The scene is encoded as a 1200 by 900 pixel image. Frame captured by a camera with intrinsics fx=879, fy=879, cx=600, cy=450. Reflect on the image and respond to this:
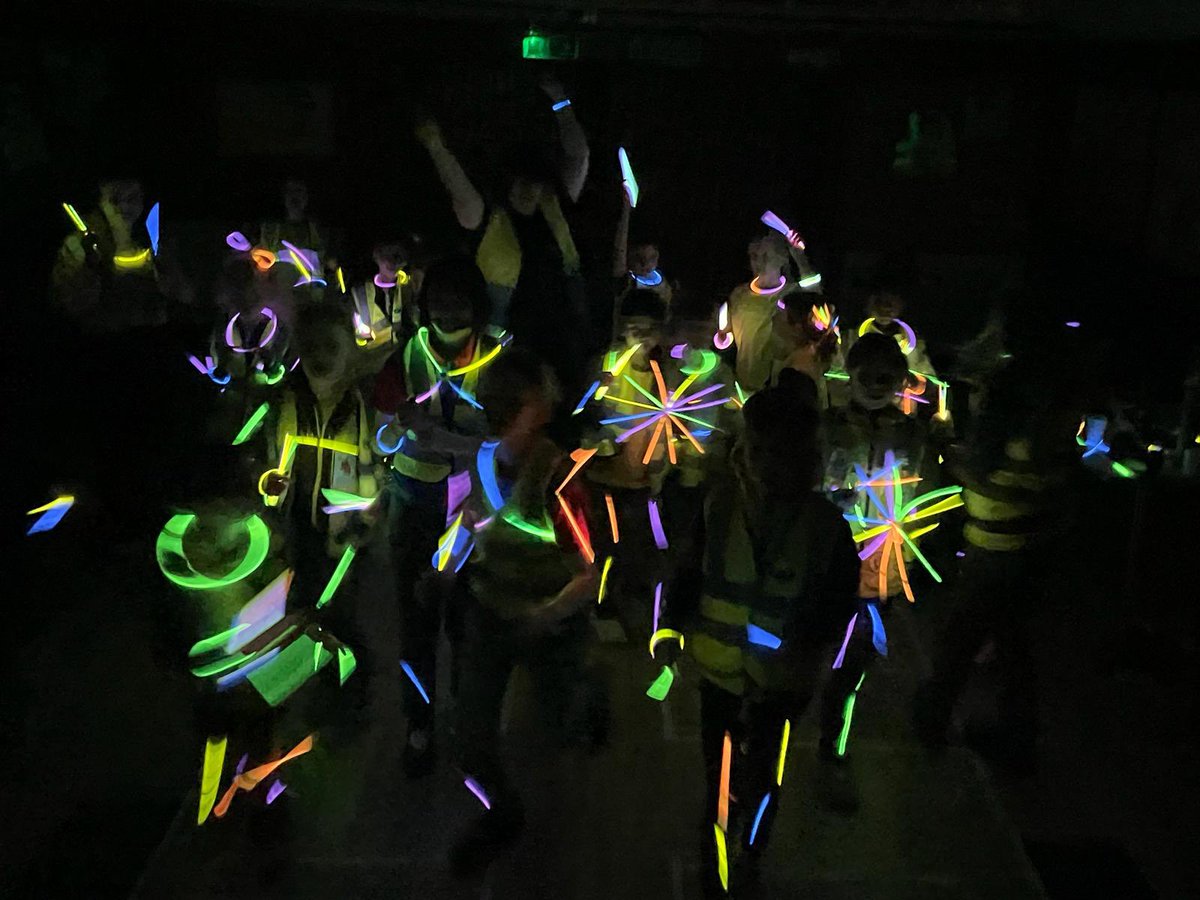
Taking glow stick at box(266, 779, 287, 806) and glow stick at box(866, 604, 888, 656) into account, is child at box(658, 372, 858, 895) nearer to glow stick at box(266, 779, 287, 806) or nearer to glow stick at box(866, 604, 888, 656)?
glow stick at box(866, 604, 888, 656)

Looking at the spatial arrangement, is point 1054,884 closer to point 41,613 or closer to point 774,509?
point 774,509

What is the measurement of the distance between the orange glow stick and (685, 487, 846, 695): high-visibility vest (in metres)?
0.20

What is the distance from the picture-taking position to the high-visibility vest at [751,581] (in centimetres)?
198

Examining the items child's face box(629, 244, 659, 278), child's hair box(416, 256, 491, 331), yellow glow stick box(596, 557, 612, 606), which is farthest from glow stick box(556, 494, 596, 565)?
child's face box(629, 244, 659, 278)

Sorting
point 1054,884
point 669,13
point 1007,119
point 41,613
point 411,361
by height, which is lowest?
point 1054,884

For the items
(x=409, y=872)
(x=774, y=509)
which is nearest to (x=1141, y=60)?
(x=774, y=509)

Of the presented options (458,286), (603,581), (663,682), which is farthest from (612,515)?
(458,286)

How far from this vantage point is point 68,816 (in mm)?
2539

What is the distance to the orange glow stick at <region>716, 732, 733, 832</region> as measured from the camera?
215cm

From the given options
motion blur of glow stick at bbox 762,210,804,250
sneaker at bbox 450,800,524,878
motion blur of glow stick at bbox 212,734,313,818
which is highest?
motion blur of glow stick at bbox 762,210,804,250

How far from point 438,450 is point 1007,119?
4865mm

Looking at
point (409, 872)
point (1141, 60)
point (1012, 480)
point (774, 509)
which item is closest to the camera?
point (774, 509)

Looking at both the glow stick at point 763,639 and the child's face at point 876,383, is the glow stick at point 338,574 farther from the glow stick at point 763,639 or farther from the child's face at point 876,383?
the child's face at point 876,383

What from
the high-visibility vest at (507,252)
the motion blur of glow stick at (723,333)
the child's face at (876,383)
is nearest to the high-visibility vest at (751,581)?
the child's face at (876,383)
